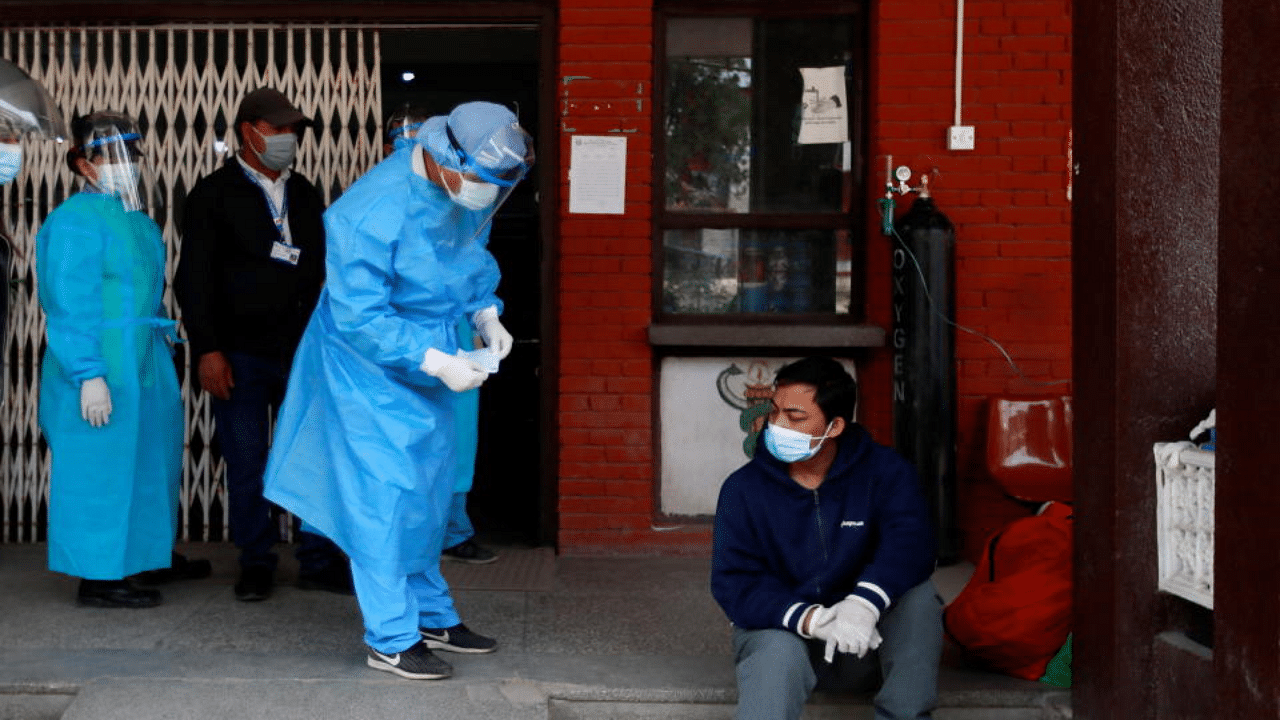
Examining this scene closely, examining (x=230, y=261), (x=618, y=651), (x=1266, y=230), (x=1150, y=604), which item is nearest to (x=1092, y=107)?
(x=1266, y=230)

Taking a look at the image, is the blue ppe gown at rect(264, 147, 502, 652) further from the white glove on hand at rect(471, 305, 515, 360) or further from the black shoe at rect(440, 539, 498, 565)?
the black shoe at rect(440, 539, 498, 565)

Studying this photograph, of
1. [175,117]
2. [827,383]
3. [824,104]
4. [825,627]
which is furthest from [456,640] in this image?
[175,117]

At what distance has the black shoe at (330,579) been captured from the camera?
6219mm

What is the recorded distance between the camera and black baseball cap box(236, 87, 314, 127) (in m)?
6.00

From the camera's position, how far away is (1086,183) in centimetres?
457

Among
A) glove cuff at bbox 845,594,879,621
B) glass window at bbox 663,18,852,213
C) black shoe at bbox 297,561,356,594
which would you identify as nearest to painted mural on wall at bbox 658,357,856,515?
glass window at bbox 663,18,852,213

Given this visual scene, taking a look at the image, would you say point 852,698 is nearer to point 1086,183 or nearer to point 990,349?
point 1086,183

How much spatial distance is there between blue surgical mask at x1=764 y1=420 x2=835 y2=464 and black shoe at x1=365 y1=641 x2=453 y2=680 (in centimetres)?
132

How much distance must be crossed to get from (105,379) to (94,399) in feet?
0.40

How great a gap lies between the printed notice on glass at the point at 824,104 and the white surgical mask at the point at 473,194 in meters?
2.59

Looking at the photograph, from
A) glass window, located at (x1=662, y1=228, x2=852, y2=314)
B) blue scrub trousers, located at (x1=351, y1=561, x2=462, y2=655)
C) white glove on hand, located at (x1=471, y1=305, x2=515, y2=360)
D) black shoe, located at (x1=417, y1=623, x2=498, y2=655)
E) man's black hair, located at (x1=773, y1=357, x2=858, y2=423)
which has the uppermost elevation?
glass window, located at (x1=662, y1=228, x2=852, y2=314)

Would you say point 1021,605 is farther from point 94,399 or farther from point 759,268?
point 94,399

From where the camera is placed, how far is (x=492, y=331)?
5.22m

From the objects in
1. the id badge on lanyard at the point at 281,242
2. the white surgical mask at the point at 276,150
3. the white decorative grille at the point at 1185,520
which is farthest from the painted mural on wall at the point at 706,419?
the white decorative grille at the point at 1185,520
